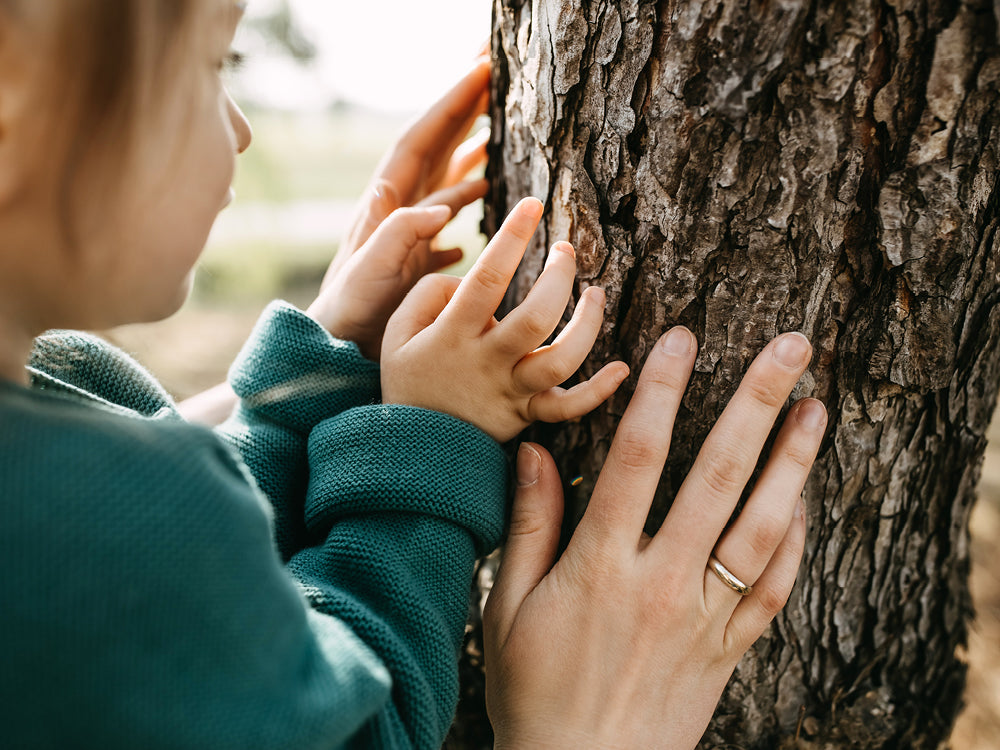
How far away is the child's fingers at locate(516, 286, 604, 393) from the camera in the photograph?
987 millimetres

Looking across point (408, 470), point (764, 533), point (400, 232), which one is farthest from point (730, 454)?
point (400, 232)

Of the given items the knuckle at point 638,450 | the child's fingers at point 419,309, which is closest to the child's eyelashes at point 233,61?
the child's fingers at point 419,309

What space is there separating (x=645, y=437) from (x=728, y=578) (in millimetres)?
241

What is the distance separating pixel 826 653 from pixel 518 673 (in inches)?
23.7

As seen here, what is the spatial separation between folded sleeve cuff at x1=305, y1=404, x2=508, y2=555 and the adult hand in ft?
0.52

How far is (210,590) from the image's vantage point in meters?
0.73

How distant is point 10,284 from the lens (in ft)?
2.57

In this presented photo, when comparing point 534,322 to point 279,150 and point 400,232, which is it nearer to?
point 400,232

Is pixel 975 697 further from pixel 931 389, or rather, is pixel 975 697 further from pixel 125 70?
pixel 125 70

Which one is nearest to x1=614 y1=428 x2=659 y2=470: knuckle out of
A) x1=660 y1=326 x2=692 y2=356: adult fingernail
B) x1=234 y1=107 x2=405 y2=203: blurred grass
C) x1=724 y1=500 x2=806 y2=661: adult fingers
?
x1=660 y1=326 x2=692 y2=356: adult fingernail

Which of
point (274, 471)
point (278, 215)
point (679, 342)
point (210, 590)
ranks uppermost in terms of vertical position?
point (679, 342)

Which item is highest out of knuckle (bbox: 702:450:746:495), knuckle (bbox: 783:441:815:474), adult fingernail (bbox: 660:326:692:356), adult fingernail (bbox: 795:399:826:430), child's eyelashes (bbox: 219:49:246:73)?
child's eyelashes (bbox: 219:49:246:73)

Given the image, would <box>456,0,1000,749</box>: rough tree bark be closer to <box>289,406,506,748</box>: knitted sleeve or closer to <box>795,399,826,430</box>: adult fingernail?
<box>795,399,826,430</box>: adult fingernail

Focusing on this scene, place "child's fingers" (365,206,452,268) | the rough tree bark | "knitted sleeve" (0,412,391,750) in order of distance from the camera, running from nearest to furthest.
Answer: "knitted sleeve" (0,412,391,750) → the rough tree bark → "child's fingers" (365,206,452,268)
